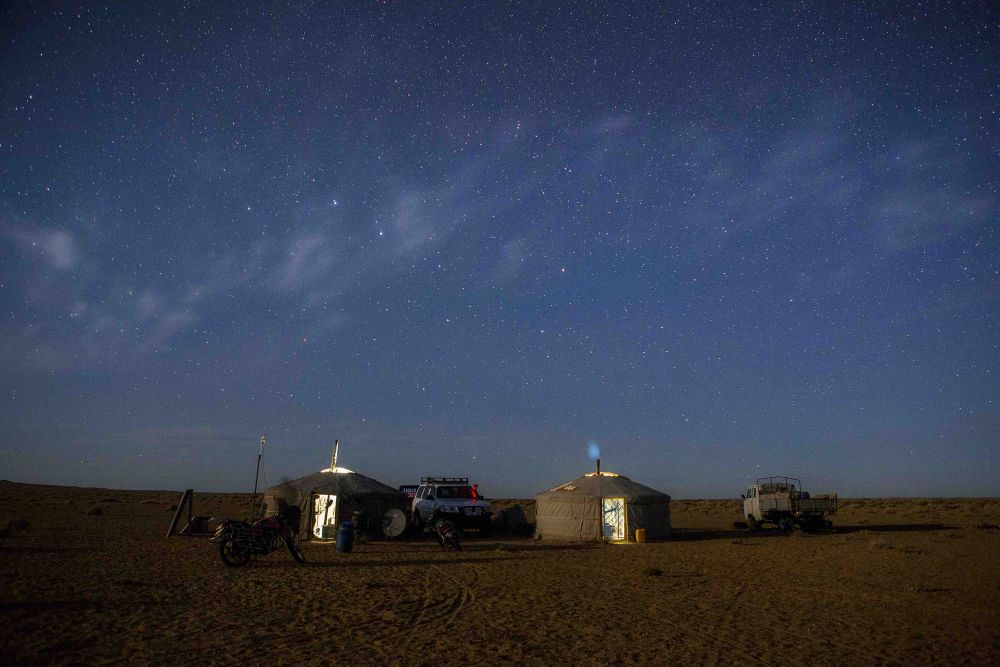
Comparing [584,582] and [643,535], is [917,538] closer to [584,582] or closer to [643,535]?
[643,535]

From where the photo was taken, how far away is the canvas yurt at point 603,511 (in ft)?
80.9

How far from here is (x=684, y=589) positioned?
12.9 metres

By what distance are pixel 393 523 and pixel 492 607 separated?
14.4 meters

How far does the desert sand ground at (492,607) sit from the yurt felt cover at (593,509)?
A: 537cm

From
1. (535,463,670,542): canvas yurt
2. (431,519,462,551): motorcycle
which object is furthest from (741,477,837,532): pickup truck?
(431,519,462,551): motorcycle

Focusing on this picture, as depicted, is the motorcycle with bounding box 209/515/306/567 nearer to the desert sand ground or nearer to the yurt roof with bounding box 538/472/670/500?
the desert sand ground

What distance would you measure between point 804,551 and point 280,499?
68.4ft

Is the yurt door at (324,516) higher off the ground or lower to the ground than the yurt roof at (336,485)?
lower

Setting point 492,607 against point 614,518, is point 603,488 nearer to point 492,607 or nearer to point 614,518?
point 614,518

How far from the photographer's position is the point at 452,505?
25.7m

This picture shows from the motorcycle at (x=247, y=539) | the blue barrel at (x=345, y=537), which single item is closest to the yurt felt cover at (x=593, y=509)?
the blue barrel at (x=345, y=537)

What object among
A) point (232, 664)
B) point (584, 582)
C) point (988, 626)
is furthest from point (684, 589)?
point (232, 664)

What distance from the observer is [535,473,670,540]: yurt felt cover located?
24.7m

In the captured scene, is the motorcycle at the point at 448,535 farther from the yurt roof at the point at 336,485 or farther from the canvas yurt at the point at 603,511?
the canvas yurt at the point at 603,511
